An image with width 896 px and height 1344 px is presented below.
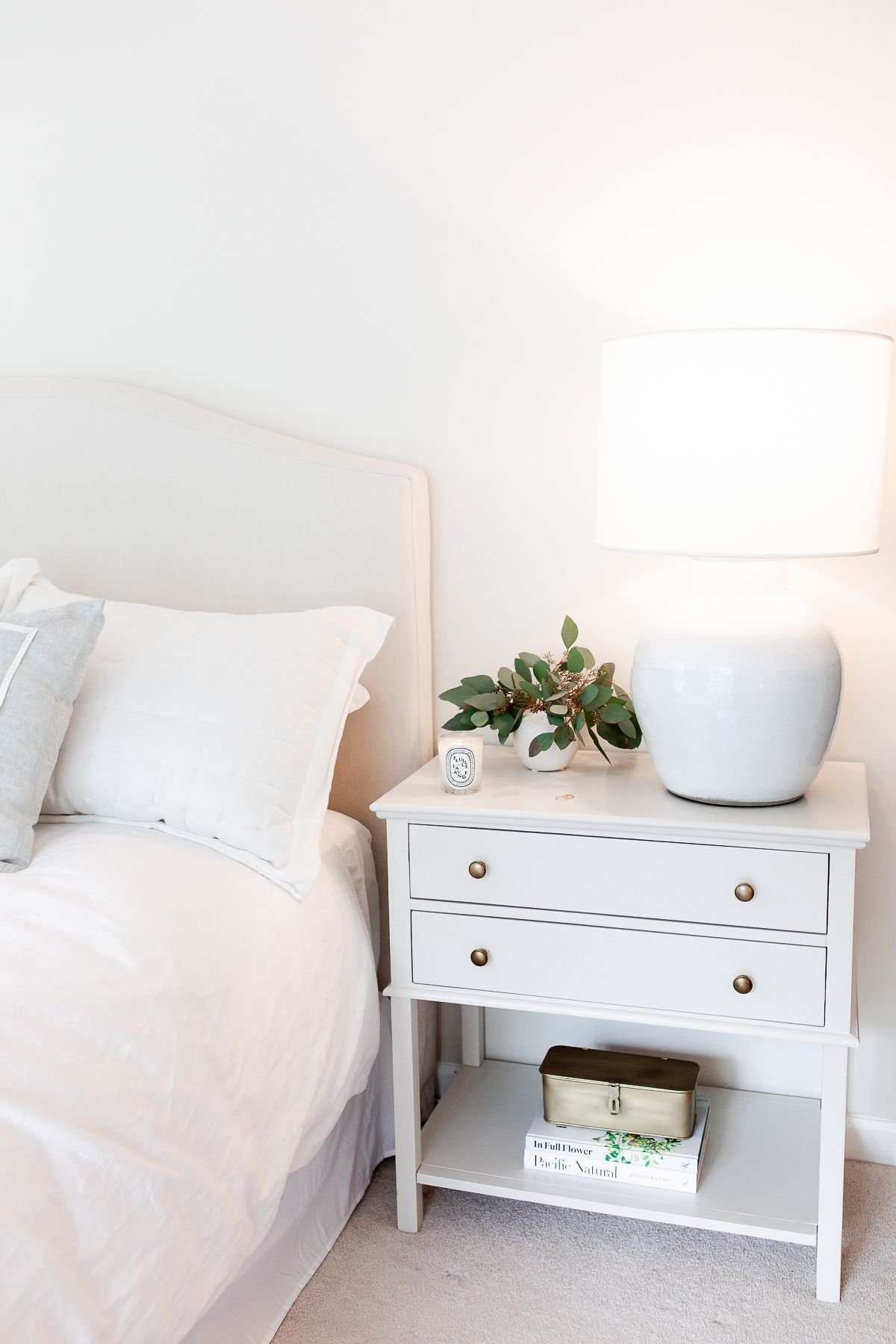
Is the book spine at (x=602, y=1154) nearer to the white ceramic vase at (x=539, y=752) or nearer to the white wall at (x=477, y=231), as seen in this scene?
the white wall at (x=477, y=231)

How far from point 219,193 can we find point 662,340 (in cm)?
95

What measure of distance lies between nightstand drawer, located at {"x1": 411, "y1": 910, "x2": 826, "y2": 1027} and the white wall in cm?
43

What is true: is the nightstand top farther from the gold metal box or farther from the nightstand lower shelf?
the nightstand lower shelf

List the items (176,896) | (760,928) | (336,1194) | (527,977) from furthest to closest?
(336,1194), (527,977), (760,928), (176,896)

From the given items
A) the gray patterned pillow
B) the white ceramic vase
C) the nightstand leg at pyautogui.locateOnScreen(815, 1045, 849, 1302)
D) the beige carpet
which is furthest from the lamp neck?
the beige carpet

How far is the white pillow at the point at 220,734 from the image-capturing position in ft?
5.04

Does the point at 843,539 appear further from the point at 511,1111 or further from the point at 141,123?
the point at 141,123

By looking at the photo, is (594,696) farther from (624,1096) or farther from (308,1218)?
(308,1218)

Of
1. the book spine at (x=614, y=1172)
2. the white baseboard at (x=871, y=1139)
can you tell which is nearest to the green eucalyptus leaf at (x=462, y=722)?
the book spine at (x=614, y=1172)

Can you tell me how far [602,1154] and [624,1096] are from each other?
9 centimetres

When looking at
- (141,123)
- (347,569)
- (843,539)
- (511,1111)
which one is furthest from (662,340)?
(511,1111)

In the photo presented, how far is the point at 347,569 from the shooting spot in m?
1.91

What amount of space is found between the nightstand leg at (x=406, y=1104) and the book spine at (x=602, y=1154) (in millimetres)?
179

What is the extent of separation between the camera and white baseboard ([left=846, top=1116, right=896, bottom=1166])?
1.88m
